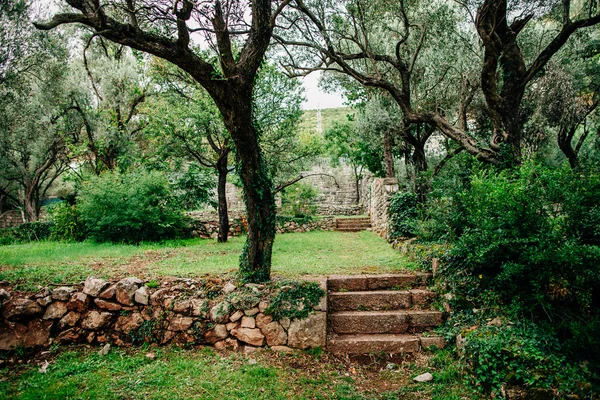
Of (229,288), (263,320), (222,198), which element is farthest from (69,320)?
(222,198)

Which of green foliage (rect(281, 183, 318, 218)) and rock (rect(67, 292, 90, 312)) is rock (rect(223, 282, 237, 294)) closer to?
rock (rect(67, 292, 90, 312))

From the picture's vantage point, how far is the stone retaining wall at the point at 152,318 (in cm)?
524

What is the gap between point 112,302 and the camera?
5598mm

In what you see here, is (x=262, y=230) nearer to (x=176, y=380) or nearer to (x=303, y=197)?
(x=176, y=380)

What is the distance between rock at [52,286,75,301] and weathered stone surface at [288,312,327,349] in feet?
11.6

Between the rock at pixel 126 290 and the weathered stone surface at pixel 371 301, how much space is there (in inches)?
123

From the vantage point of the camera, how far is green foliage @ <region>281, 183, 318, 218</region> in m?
18.0

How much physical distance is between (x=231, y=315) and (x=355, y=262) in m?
3.43

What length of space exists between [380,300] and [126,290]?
13.3 ft

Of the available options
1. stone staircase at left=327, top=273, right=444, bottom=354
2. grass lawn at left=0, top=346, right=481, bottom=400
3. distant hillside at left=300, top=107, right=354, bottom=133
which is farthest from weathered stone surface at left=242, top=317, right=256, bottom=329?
distant hillside at left=300, top=107, right=354, bottom=133

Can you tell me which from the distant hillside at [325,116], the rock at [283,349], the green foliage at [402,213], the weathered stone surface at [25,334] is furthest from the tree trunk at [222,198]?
the distant hillside at [325,116]

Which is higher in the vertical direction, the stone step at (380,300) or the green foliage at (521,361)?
the stone step at (380,300)

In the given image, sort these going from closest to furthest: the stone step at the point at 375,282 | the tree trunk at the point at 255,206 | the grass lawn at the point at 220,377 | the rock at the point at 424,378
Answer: the grass lawn at the point at 220,377
the rock at the point at 424,378
the tree trunk at the point at 255,206
the stone step at the point at 375,282

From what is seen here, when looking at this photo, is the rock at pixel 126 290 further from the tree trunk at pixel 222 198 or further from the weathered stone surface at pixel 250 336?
the tree trunk at pixel 222 198
